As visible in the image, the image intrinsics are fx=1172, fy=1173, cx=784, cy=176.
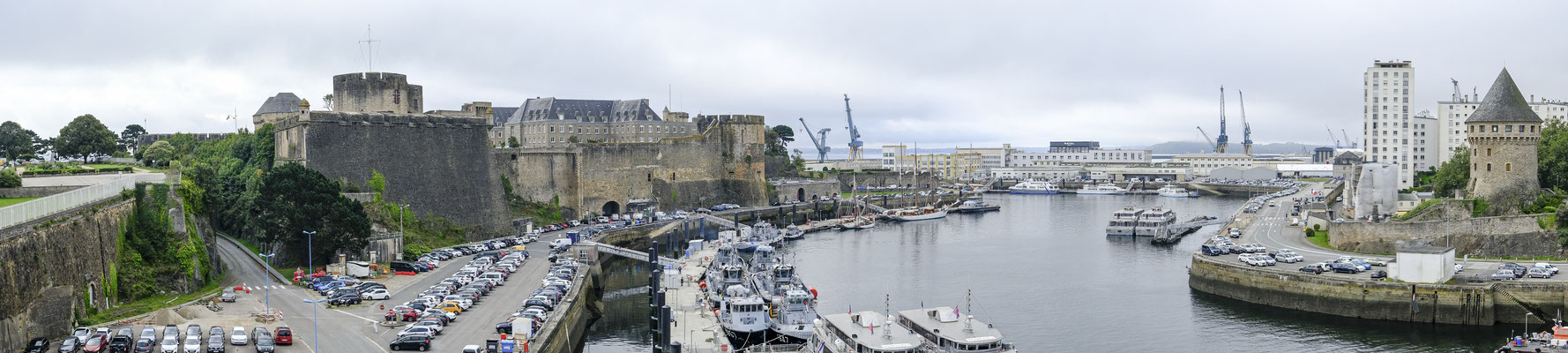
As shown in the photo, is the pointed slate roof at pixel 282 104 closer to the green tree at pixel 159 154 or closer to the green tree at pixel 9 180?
the green tree at pixel 159 154

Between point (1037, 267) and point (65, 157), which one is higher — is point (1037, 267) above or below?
below

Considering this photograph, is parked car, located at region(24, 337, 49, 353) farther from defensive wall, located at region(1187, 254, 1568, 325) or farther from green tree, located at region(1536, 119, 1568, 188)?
green tree, located at region(1536, 119, 1568, 188)

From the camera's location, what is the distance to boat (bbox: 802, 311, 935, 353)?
22.8 m

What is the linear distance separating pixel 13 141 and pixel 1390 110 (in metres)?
71.3

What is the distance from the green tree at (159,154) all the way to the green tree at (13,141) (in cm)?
435

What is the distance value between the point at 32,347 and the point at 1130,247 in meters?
43.0

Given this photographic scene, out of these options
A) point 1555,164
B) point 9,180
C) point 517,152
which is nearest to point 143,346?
point 9,180

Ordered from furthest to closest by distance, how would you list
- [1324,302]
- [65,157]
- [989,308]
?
[65,157], [989,308], [1324,302]

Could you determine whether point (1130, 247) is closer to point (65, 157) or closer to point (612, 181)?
point (612, 181)

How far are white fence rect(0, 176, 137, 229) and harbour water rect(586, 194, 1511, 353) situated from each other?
1199 centimetres

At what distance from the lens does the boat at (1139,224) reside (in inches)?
2286

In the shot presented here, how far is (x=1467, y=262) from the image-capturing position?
34.7 m

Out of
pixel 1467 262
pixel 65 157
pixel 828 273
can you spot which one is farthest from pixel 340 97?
pixel 1467 262

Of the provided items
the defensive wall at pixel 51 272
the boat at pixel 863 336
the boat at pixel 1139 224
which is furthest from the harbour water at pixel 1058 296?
the defensive wall at pixel 51 272
